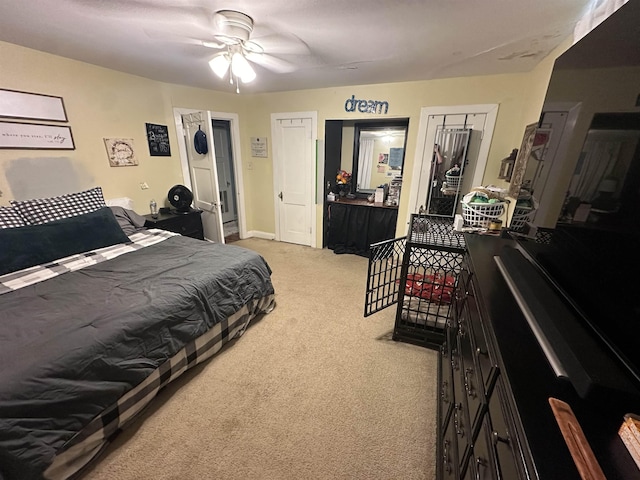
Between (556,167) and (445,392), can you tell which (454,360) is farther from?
(556,167)

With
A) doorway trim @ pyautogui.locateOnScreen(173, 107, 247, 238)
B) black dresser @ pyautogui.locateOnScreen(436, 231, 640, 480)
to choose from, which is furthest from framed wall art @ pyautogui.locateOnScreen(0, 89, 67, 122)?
black dresser @ pyautogui.locateOnScreen(436, 231, 640, 480)

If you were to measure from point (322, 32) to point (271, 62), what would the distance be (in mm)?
816

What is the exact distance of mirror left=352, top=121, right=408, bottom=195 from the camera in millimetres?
3616

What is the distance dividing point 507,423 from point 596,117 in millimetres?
1000

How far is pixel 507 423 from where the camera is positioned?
0.60 metres

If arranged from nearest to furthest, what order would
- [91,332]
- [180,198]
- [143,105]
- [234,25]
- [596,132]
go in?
[596,132]
[91,332]
[234,25]
[143,105]
[180,198]

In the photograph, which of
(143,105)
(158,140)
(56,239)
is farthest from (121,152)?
(56,239)

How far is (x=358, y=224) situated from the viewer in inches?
151

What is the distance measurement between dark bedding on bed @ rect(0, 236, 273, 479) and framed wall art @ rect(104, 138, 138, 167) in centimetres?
138

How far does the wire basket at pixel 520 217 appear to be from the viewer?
1358 mm

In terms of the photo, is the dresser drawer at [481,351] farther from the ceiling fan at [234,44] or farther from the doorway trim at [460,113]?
the doorway trim at [460,113]

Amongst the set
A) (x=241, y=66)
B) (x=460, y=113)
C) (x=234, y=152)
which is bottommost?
(x=234, y=152)

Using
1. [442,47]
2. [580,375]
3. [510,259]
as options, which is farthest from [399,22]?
[580,375]

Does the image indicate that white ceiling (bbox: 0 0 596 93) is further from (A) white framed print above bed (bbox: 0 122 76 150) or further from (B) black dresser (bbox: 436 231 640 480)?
(B) black dresser (bbox: 436 231 640 480)
